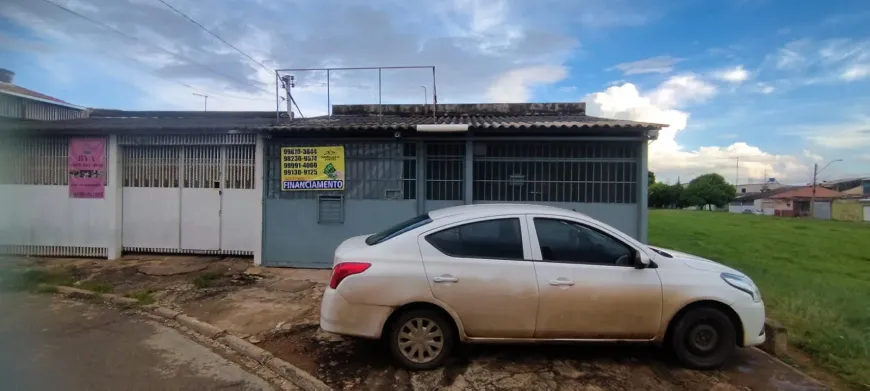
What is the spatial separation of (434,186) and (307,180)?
2.33m

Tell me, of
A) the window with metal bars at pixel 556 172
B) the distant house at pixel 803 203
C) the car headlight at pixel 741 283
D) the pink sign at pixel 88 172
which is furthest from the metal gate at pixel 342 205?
the distant house at pixel 803 203

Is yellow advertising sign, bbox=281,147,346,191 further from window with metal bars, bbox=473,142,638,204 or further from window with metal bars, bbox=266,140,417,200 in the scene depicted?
window with metal bars, bbox=473,142,638,204

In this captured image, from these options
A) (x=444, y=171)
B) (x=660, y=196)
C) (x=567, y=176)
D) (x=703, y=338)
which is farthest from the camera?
(x=660, y=196)

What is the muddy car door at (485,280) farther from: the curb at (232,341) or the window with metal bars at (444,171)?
the window with metal bars at (444,171)

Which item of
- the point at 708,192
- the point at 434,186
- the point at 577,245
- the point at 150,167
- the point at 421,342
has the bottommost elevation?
the point at 421,342

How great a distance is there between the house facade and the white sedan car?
363cm

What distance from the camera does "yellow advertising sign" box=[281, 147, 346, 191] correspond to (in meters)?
7.91

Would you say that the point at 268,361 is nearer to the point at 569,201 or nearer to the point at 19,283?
the point at 19,283

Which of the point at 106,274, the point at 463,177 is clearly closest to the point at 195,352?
the point at 106,274

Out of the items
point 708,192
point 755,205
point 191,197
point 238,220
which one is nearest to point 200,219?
point 191,197

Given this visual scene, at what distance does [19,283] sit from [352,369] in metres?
2.43

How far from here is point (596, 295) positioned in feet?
12.2

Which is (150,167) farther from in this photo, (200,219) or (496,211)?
(496,211)

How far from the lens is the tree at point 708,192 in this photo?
67.3m
